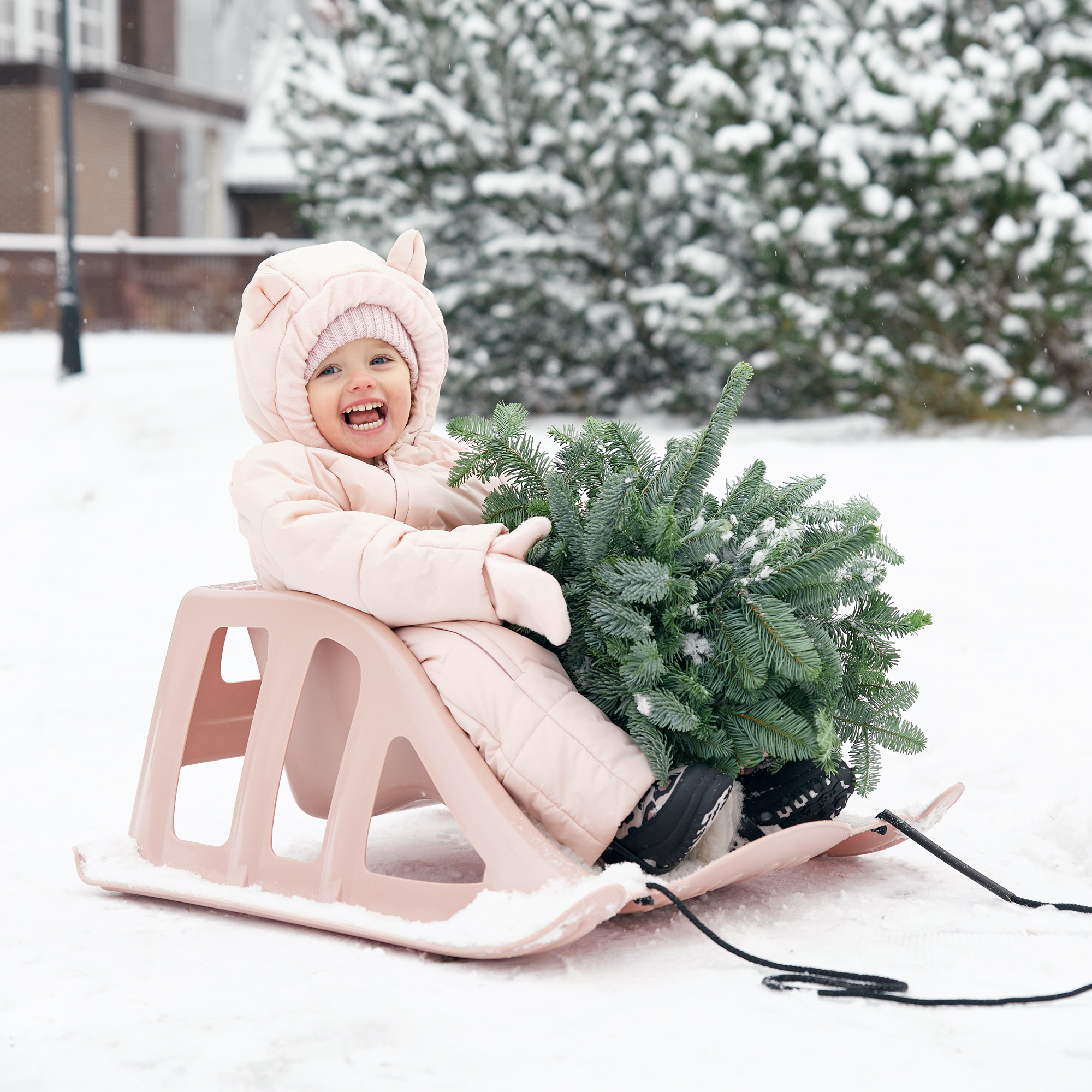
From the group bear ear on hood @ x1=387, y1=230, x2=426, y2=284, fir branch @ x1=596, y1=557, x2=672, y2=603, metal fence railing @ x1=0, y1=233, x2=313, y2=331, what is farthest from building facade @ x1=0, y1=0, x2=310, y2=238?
fir branch @ x1=596, y1=557, x2=672, y2=603

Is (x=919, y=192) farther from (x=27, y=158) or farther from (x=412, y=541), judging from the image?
(x=27, y=158)

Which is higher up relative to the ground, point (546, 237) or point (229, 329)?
point (546, 237)

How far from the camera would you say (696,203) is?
8.37 m

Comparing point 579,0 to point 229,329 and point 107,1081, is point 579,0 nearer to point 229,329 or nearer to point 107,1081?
point 107,1081

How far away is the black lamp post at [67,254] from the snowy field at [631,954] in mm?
7283

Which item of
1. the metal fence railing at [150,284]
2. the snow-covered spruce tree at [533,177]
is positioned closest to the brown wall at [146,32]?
the metal fence railing at [150,284]

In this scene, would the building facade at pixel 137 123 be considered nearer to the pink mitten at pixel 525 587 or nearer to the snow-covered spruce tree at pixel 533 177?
the snow-covered spruce tree at pixel 533 177

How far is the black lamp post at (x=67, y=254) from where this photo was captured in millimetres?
10922

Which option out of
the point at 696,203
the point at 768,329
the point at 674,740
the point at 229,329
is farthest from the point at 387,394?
the point at 229,329

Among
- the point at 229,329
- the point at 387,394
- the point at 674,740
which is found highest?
the point at 387,394

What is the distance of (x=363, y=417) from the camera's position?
104 inches

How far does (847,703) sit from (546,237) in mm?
6390

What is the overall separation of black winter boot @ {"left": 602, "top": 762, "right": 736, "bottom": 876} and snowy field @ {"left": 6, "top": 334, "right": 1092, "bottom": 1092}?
16cm

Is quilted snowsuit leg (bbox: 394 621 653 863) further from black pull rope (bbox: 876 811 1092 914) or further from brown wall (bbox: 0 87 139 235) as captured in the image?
brown wall (bbox: 0 87 139 235)
